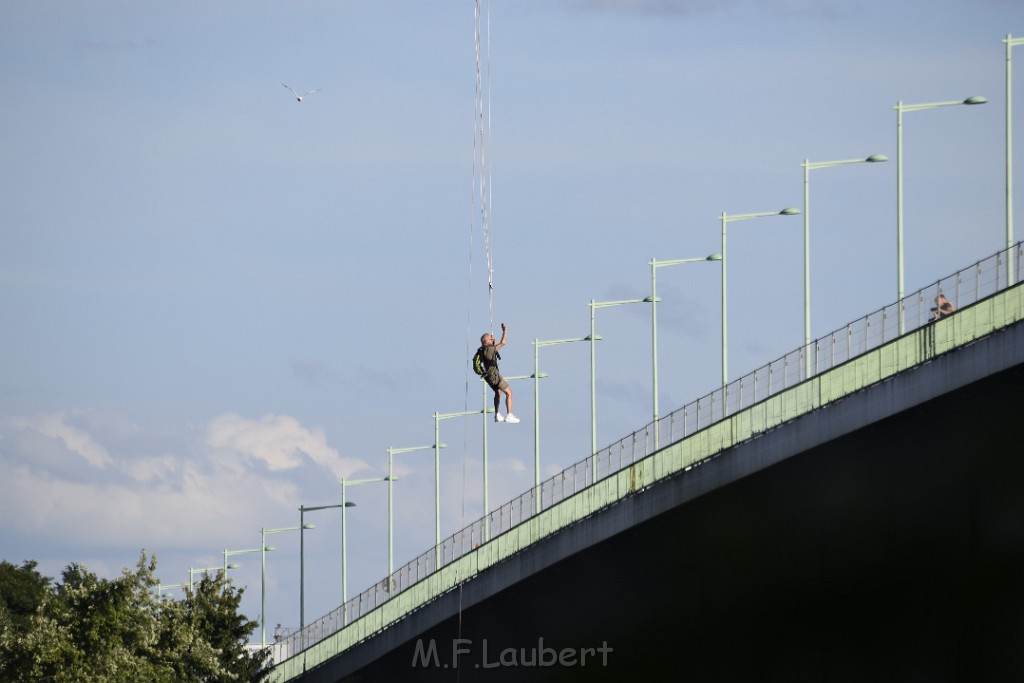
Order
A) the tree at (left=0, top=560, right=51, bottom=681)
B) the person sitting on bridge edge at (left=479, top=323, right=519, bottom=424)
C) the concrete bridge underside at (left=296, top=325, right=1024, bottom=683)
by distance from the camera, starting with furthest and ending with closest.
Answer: the tree at (left=0, top=560, right=51, bottom=681), the concrete bridge underside at (left=296, top=325, right=1024, bottom=683), the person sitting on bridge edge at (left=479, top=323, right=519, bottom=424)

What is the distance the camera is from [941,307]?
62.9m

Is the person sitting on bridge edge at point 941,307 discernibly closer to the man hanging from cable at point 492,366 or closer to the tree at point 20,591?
the man hanging from cable at point 492,366

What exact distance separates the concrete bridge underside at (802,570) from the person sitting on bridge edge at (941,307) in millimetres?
1186

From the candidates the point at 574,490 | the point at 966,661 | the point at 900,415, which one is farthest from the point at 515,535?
the point at 900,415

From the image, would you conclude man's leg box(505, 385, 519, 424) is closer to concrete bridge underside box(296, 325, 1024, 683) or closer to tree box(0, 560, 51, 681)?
concrete bridge underside box(296, 325, 1024, 683)

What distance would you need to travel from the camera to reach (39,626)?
74.8 m

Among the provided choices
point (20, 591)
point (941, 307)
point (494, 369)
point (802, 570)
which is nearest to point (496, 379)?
point (494, 369)

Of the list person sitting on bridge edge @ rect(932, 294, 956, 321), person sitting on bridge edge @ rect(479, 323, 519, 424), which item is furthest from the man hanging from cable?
person sitting on bridge edge @ rect(932, 294, 956, 321)

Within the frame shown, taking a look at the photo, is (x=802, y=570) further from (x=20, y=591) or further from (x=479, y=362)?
(x=20, y=591)

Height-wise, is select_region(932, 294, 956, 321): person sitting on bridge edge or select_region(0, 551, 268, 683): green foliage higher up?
select_region(932, 294, 956, 321): person sitting on bridge edge

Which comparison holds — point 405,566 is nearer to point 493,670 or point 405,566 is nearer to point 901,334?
point 493,670

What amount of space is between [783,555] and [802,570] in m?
0.90

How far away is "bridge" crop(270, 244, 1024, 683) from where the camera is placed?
6594cm

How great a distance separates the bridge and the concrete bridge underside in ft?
0.29
